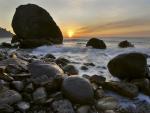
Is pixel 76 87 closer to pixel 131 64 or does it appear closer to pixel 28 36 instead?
pixel 131 64

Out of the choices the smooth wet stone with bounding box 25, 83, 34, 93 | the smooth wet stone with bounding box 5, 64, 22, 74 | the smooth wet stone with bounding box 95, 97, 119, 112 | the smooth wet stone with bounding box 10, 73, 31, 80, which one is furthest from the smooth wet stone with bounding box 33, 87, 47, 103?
the smooth wet stone with bounding box 5, 64, 22, 74

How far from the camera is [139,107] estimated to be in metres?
6.54

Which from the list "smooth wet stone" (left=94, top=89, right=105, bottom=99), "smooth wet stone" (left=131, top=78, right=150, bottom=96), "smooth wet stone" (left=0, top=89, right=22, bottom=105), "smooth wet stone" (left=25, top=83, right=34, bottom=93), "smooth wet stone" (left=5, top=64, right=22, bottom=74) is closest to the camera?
"smooth wet stone" (left=0, top=89, right=22, bottom=105)

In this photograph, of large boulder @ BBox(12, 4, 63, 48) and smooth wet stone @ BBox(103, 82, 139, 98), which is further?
large boulder @ BBox(12, 4, 63, 48)

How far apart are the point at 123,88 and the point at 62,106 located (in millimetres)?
1932

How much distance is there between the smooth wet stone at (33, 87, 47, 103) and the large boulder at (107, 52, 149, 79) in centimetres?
319

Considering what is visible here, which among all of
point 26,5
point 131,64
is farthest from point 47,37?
point 131,64

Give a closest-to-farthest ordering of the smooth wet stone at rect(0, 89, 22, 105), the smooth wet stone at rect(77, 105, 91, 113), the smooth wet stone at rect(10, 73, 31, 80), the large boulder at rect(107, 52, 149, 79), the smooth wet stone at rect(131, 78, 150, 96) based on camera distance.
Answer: the smooth wet stone at rect(0, 89, 22, 105)
the smooth wet stone at rect(77, 105, 91, 113)
the smooth wet stone at rect(10, 73, 31, 80)
the smooth wet stone at rect(131, 78, 150, 96)
the large boulder at rect(107, 52, 149, 79)

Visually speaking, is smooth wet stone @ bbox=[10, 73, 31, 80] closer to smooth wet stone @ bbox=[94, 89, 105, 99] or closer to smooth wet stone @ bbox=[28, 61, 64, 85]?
smooth wet stone @ bbox=[28, 61, 64, 85]

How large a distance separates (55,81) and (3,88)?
1098 mm

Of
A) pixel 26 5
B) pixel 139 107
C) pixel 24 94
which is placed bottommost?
pixel 139 107

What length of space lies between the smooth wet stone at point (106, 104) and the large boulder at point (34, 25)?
77.2 feet

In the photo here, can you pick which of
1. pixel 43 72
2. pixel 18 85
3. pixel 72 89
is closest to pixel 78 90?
pixel 72 89

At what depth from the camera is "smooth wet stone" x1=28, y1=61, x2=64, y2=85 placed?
266 inches
